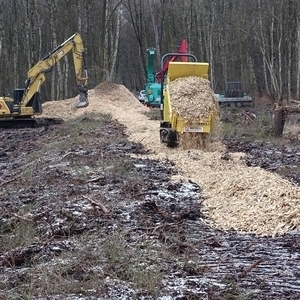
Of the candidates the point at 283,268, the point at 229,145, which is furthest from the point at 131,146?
the point at 283,268

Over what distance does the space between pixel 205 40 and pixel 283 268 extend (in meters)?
33.5

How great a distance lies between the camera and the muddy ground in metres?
4.64

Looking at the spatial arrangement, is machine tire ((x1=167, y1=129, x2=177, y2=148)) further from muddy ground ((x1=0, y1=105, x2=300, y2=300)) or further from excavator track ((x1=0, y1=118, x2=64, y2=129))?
excavator track ((x1=0, y1=118, x2=64, y2=129))

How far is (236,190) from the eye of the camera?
25.5 feet

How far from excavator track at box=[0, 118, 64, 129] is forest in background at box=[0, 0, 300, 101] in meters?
9.01

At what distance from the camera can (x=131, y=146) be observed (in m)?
12.9

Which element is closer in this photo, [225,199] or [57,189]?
[225,199]

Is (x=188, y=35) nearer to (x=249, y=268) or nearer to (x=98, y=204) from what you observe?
(x=98, y=204)

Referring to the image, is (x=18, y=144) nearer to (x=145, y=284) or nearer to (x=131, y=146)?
(x=131, y=146)

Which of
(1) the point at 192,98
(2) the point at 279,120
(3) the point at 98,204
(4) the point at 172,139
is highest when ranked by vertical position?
(1) the point at 192,98

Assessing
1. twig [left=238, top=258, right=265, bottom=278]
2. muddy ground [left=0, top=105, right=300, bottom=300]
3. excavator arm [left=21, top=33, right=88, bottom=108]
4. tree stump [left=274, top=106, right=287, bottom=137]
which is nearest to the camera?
muddy ground [left=0, top=105, right=300, bottom=300]

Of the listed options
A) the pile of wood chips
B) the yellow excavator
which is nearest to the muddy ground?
the pile of wood chips

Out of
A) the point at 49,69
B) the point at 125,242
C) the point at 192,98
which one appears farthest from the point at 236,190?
the point at 49,69

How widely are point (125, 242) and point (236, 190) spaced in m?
2.53
